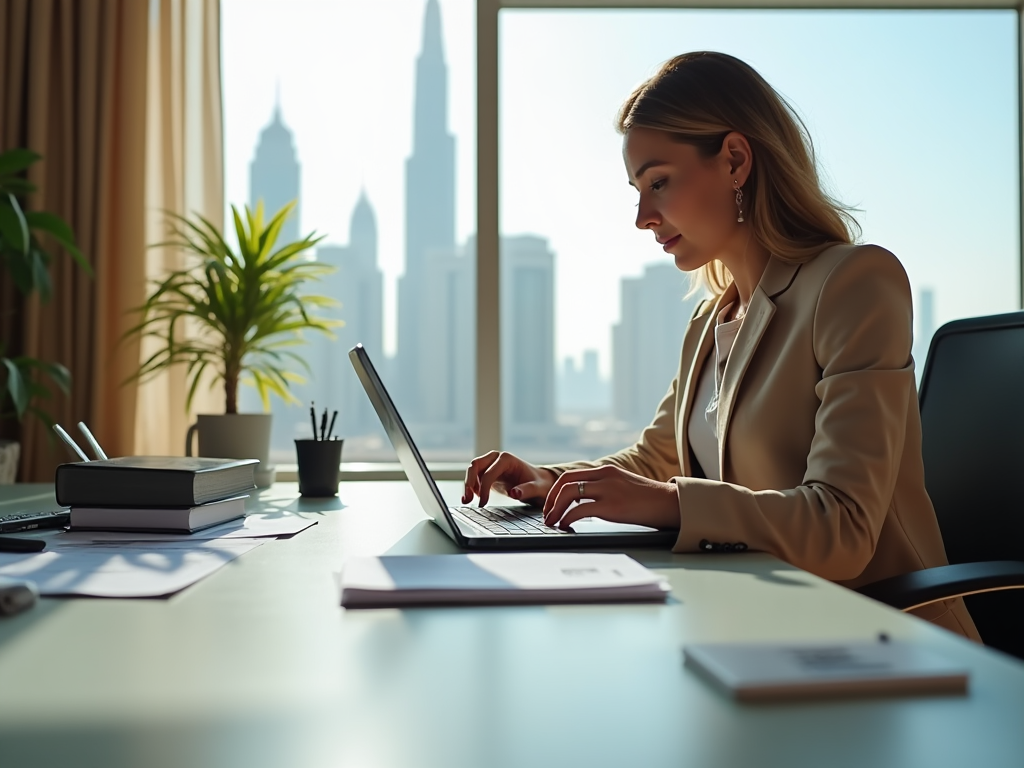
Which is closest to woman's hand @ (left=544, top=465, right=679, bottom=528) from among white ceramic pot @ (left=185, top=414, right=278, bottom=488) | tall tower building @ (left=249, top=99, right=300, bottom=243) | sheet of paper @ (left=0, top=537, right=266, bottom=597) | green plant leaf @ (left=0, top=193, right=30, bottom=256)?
sheet of paper @ (left=0, top=537, right=266, bottom=597)

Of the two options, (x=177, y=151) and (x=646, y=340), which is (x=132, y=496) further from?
(x=646, y=340)

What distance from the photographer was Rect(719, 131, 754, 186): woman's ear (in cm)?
148

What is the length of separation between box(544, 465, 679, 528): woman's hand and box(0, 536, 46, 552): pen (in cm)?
54

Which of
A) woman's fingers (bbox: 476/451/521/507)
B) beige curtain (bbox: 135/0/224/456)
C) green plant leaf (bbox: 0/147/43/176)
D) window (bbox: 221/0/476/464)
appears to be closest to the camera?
woman's fingers (bbox: 476/451/521/507)

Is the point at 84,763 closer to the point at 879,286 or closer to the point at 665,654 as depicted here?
the point at 665,654

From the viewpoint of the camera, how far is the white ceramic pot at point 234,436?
1965mm

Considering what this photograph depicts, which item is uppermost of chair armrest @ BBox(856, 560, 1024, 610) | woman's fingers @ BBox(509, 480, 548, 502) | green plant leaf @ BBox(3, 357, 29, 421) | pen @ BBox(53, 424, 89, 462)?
green plant leaf @ BBox(3, 357, 29, 421)

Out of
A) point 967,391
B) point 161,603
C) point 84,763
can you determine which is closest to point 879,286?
point 967,391

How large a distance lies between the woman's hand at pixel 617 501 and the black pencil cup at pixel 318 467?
2.19 ft

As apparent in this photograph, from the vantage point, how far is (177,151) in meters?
2.93

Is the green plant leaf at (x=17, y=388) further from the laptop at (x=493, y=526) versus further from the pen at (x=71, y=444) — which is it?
the laptop at (x=493, y=526)

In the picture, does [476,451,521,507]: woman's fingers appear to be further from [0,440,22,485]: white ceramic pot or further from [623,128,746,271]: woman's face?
[0,440,22,485]: white ceramic pot

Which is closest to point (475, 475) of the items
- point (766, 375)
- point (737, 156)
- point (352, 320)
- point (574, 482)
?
point (574, 482)

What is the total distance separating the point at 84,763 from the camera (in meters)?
0.42
